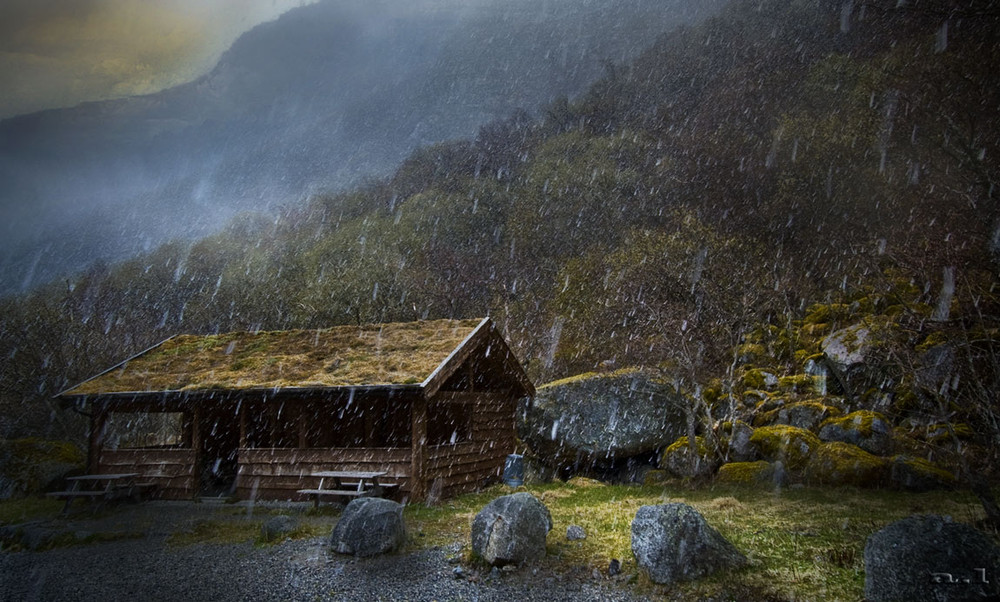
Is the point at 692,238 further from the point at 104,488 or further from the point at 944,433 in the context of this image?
the point at 104,488

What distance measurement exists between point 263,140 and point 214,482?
102266 millimetres

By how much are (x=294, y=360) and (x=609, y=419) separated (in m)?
8.81

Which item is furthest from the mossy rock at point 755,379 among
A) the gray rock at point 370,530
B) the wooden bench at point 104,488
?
the wooden bench at point 104,488

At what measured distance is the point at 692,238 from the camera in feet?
101

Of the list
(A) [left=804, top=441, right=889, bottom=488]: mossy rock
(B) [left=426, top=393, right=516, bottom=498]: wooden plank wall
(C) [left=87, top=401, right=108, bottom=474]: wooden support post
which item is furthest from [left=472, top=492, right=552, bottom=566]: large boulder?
(C) [left=87, top=401, right=108, bottom=474]: wooden support post

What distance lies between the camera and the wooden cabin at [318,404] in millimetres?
14039

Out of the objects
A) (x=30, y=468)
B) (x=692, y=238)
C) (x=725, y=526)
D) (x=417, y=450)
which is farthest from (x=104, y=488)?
(x=692, y=238)

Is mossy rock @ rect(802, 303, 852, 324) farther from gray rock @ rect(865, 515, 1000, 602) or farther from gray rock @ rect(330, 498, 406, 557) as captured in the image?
gray rock @ rect(330, 498, 406, 557)

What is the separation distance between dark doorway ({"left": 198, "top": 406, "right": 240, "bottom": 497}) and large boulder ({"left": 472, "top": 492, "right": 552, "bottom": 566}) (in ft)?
41.9

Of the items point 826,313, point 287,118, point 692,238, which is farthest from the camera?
point 287,118

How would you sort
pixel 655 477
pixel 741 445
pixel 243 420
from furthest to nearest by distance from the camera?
pixel 655 477
pixel 741 445
pixel 243 420

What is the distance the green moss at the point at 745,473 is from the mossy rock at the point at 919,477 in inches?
97.9

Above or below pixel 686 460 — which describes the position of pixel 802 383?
above

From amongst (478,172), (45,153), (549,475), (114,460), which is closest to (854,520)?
(549,475)
